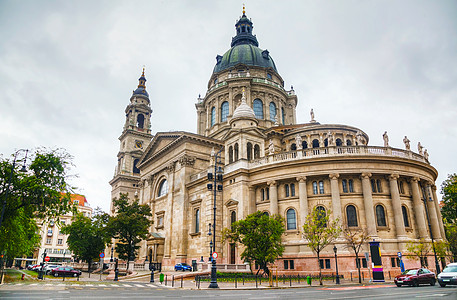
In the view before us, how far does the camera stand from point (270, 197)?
36625 millimetres

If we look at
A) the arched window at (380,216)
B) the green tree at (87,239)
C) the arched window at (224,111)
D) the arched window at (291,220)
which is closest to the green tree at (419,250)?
the arched window at (380,216)

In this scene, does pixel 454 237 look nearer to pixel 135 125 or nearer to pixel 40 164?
pixel 40 164

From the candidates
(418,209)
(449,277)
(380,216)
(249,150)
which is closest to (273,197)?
(249,150)

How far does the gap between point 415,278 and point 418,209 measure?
13.6 m

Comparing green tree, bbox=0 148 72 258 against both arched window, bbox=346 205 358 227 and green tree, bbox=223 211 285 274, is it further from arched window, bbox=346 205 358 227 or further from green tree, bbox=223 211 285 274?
arched window, bbox=346 205 358 227

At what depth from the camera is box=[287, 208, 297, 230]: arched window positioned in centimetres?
3512

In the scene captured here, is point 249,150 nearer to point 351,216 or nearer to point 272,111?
point 351,216

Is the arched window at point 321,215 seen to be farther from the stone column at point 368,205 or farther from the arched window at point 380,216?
the arched window at point 380,216

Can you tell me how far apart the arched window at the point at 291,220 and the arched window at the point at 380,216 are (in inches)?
312

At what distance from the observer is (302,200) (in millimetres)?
34312

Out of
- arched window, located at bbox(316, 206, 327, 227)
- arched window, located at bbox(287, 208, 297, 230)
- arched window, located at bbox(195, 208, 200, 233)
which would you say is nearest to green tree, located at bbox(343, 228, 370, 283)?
arched window, located at bbox(316, 206, 327, 227)

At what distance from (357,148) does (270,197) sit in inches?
402

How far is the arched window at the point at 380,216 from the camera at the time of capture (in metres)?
33.2

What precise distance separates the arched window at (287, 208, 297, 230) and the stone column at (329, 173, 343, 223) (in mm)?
4255
